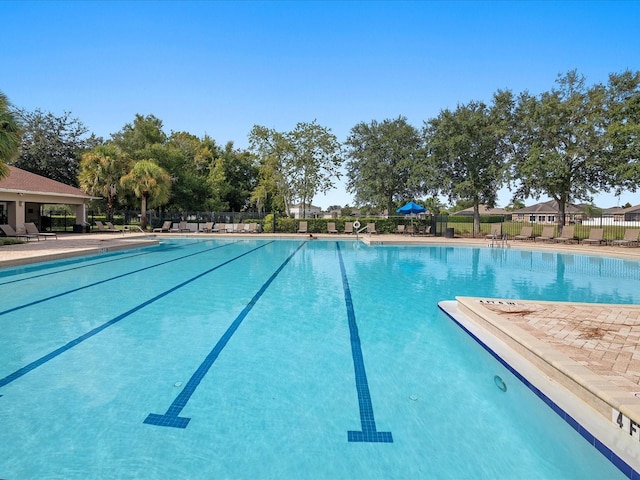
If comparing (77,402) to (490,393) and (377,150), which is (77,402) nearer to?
(490,393)

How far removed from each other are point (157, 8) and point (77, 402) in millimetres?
13051

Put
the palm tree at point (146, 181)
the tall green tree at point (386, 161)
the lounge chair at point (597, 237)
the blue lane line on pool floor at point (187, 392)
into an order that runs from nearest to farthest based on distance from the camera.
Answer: the blue lane line on pool floor at point (187, 392), the lounge chair at point (597, 237), the palm tree at point (146, 181), the tall green tree at point (386, 161)

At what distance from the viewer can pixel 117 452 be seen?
2684 millimetres

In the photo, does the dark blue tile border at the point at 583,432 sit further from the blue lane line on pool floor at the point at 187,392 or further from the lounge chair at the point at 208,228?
the lounge chair at the point at 208,228

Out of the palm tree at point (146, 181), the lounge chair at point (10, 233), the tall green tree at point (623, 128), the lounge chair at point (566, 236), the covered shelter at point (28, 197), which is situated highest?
the tall green tree at point (623, 128)

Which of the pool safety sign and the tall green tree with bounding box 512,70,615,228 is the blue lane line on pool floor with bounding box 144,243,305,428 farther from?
the tall green tree with bounding box 512,70,615,228

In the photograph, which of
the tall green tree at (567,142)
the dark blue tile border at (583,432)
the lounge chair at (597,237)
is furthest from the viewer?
the tall green tree at (567,142)

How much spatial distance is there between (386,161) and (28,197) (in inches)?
1001

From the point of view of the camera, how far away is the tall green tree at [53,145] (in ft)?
104

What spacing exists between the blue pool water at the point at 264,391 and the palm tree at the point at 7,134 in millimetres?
8032

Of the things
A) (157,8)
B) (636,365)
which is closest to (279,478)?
(636,365)

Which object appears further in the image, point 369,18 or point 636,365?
point 369,18

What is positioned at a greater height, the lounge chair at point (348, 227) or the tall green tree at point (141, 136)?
the tall green tree at point (141, 136)

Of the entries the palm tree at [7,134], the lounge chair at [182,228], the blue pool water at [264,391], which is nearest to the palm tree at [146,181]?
the lounge chair at [182,228]
